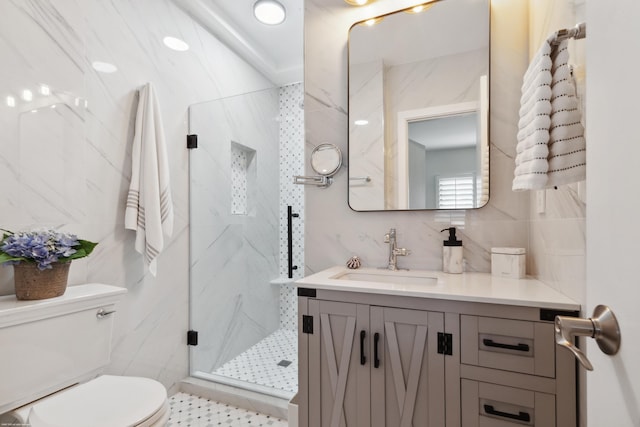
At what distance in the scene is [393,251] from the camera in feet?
5.56

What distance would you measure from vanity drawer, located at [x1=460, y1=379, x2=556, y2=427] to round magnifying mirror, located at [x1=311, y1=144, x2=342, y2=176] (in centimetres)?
120

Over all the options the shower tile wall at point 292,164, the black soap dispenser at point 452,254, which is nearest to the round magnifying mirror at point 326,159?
the black soap dispenser at point 452,254

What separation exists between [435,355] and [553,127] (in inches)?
33.2

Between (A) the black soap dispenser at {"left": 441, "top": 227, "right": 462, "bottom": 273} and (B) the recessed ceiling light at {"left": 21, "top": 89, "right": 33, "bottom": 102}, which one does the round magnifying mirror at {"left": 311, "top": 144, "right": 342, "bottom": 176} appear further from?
(B) the recessed ceiling light at {"left": 21, "top": 89, "right": 33, "bottom": 102}

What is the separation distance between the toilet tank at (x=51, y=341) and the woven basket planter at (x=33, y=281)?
1.1 inches

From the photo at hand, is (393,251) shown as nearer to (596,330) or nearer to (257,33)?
(596,330)

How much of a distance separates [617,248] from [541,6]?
54.6 inches

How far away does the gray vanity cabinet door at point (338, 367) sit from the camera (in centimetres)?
128

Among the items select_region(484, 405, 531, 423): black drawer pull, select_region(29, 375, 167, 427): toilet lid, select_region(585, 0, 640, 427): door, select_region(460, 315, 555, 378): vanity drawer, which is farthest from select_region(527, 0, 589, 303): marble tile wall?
select_region(29, 375, 167, 427): toilet lid

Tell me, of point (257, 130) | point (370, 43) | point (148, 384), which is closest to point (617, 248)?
point (148, 384)

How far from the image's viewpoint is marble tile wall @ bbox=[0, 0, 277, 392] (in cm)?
137

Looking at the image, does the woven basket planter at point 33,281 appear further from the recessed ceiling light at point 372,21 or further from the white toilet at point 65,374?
the recessed ceiling light at point 372,21

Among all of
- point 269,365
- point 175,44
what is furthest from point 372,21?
point 269,365

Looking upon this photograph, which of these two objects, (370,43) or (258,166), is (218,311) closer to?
(258,166)
